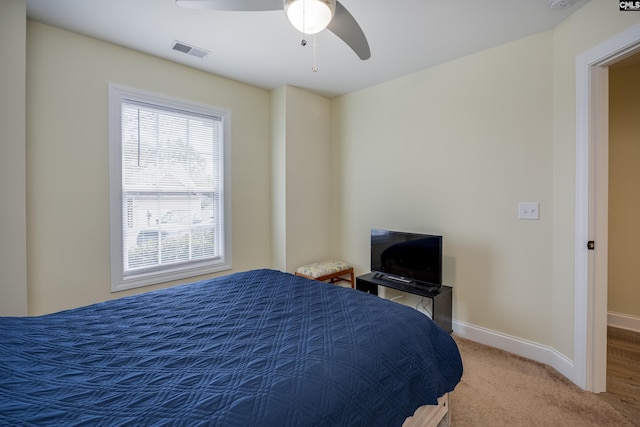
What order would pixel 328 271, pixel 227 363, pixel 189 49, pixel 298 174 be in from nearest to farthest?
pixel 227 363
pixel 189 49
pixel 328 271
pixel 298 174

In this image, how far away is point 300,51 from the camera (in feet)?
8.66

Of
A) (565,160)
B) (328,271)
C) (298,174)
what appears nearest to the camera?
(565,160)

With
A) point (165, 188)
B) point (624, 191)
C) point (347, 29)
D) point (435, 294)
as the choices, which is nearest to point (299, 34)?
point (347, 29)

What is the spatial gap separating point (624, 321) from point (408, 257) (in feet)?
7.35

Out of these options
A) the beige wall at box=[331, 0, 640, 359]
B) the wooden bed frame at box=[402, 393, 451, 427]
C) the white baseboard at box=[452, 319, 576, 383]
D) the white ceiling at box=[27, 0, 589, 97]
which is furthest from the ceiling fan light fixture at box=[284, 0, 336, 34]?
the white baseboard at box=[452, 319, 576, 383]

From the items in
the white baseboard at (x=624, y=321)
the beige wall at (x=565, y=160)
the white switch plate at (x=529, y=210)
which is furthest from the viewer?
the white baseboard at (x=624, y=321)

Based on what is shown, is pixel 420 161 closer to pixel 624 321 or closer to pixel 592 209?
pixel 592 209

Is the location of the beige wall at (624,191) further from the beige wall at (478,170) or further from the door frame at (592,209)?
the door frame at (592,209)

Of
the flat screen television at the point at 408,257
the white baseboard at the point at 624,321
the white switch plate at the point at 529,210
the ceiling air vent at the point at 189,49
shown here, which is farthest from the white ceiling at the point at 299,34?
the white baseboard at the point at 624,321

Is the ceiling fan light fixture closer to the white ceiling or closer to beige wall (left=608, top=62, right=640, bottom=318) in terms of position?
the white ceiling

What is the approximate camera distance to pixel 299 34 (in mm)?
2369

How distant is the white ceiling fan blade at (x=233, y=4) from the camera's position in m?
1.49

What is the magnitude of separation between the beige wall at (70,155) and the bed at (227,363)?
0.99m

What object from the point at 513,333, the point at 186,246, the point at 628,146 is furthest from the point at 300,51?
the point at 628,146
